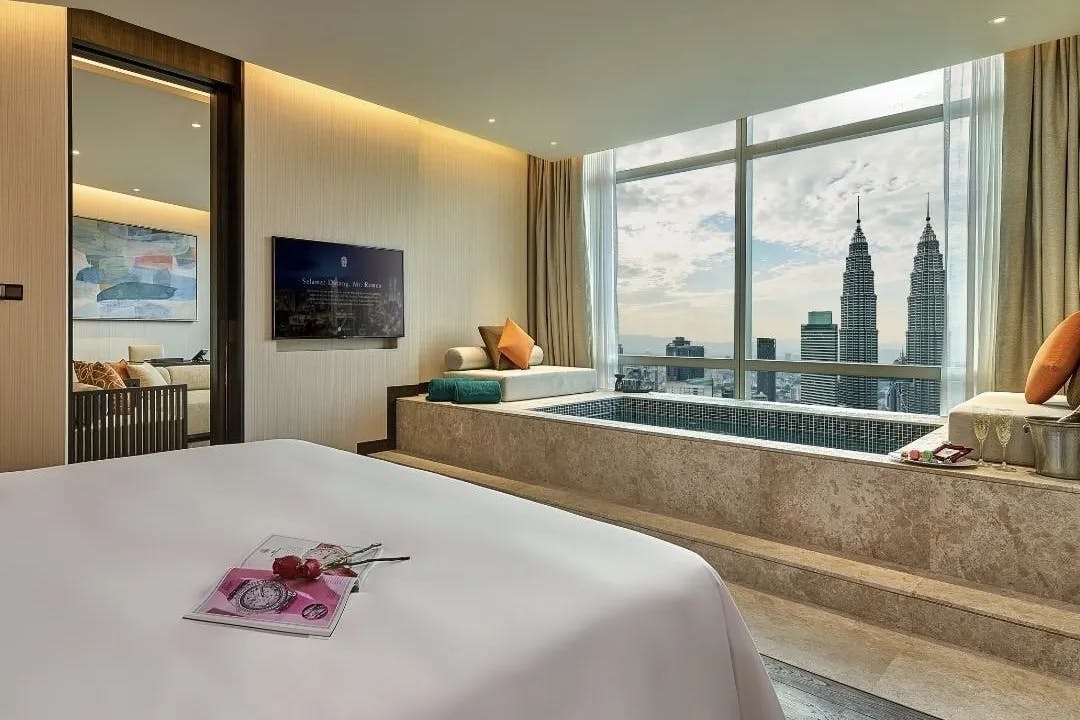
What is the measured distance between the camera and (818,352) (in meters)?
4.97

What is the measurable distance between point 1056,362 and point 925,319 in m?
1.77

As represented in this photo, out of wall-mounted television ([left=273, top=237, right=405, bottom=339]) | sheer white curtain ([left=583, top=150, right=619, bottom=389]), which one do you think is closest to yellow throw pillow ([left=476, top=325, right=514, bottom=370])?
wall-mounted television ([left=273, top=237, right=405, bottom=339])

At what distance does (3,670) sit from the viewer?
795mm

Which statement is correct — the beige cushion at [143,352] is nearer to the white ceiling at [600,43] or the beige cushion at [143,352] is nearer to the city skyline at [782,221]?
the white ceiling at [600,43]

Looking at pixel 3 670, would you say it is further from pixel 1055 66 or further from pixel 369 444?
pixel 1055 66

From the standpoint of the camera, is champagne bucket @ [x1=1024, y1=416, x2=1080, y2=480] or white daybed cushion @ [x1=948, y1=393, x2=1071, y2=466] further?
white daybed cushion @ [x1=948, y1=393, x2=1071, y2=466]

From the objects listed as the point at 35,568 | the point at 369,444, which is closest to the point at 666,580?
the point at 35,568

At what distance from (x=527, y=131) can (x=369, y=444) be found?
2867 millimetres

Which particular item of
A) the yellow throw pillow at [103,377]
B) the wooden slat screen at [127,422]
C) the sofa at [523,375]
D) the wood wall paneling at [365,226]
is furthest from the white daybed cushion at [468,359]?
the yellow throw pillow at [103,377]

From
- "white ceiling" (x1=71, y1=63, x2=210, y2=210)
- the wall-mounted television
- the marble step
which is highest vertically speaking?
"white ceiling" (x1=71, y1=63, x2=210, y2=210)

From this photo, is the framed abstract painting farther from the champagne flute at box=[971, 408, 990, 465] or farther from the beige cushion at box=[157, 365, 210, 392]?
the champagne flute at box=[971, 408, 990, 465]

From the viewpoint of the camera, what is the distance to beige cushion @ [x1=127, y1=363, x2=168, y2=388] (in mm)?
3754

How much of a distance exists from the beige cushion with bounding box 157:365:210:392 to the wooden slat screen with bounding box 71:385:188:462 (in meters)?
0.04

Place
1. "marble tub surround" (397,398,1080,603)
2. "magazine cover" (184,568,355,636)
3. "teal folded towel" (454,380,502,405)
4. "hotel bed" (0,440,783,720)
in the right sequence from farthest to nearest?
"teal folded towel" (454,380,502,405) < "marble tub surround" (397,398,1080,603) < "magazine cover" (184,568,355,636) < "hotel bed" (0,440,783,720)
